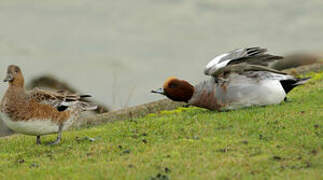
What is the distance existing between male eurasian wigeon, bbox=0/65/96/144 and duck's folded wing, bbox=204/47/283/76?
3873mm

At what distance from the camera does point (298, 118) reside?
34.1 ft

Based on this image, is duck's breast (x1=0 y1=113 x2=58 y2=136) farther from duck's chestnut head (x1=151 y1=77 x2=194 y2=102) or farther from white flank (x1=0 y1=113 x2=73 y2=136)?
duck's chestnut head (x1=151 y1=77 x2=194 y2=102)

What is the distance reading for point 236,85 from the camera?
11.9 metres

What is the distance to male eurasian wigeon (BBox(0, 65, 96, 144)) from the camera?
971 centimetres

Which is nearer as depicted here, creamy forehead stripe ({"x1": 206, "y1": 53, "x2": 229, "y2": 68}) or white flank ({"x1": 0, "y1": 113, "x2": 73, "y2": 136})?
white flank ({"x1": 0, "y1": 113, "x2": 73, "y2": 136})

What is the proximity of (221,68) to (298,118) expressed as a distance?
2408 mm

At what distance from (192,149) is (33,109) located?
11.2 feet

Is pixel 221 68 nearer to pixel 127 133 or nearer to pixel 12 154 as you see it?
pixel 127 133

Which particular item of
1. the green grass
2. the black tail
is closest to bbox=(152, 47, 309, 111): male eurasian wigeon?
the black tail

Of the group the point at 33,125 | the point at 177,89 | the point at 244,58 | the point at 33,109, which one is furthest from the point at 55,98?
the point at 244,58

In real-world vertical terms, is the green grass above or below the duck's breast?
below

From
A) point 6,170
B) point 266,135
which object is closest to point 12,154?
point 6,170

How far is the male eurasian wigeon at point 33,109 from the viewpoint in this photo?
31.9 ft

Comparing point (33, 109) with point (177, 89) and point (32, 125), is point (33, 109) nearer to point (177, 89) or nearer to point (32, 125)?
point (32, 125)
